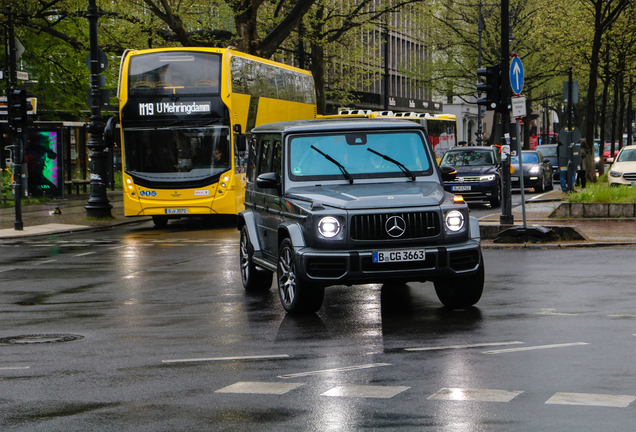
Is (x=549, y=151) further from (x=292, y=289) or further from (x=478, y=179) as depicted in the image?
(x=292, y=289)

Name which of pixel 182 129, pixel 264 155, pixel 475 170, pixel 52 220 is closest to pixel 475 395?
pixel 264 155

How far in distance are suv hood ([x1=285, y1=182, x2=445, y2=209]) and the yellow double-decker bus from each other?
13695 millimetres

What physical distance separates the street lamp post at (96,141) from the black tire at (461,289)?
16974mm

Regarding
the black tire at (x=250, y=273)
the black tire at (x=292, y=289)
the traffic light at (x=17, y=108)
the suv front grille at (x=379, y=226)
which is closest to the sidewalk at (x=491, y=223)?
the traffic light at (x=17, y=108)

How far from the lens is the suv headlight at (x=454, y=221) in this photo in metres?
9.48

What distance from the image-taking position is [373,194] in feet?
31.6

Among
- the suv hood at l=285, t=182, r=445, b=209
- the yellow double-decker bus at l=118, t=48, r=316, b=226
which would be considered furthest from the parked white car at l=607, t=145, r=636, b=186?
the suv hood at l=285, t=182, r=445, b=209

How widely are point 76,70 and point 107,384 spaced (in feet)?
120

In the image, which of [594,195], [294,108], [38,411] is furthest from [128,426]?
[294,108]

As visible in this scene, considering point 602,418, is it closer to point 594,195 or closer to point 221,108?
point 594,195

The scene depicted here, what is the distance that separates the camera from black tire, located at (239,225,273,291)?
11945 millimetres

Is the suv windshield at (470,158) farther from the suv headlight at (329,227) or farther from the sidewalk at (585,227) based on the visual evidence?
Answer: the suv headlight at (329,227)

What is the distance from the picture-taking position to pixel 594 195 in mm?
22000

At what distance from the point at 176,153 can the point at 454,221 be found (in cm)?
1526
